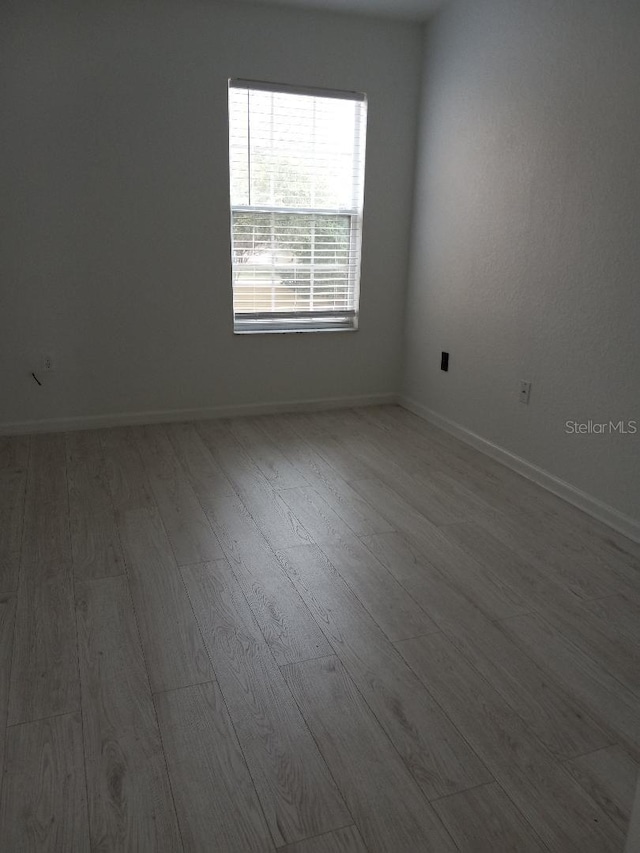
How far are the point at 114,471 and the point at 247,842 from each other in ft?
6.97

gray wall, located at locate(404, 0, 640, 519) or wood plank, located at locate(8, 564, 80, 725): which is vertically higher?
gray wall, located at locate(404, 0, 640, 519)

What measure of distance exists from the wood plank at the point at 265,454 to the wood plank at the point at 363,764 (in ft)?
4.40

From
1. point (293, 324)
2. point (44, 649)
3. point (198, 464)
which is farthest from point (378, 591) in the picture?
point (293, 324)

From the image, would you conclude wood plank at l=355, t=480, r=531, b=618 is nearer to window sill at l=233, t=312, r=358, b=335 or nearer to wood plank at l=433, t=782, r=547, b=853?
wood plank at l=433, t=782, r=547, b=853

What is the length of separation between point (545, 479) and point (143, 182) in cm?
262

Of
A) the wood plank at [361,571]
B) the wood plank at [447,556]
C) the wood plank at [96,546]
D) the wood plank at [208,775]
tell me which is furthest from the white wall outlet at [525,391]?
the wood plank at [208,775]

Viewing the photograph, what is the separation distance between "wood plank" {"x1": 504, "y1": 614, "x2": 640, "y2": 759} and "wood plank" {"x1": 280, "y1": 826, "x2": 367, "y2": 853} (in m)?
0.69

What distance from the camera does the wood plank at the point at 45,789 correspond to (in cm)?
126

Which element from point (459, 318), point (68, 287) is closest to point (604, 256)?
point (459, 318)

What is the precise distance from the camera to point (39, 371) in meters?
3.59

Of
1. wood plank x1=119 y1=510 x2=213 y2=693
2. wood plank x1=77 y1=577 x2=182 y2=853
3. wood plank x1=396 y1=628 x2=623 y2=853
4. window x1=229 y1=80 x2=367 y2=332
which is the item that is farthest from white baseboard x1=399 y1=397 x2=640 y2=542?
wood plank x1=77 y1=577 x2=182 y2=853

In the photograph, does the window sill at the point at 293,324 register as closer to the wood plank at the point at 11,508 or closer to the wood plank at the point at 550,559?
the wood plank at the point at 11,508

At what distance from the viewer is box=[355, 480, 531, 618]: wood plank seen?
209 cm

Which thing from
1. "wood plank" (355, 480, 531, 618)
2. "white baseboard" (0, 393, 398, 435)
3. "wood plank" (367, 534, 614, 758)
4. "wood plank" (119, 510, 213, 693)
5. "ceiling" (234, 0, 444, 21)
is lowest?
"wood plank" (119, 510, 213, 693)
